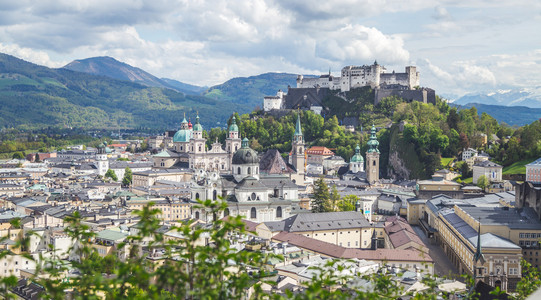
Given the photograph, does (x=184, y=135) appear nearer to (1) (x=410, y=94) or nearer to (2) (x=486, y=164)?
(1) (x=410, y=94)

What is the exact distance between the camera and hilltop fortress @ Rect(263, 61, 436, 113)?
364 feet

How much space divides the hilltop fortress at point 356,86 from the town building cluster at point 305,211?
17.2m

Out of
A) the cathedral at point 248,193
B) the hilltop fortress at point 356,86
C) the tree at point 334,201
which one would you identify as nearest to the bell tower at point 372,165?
the tree at point 334,201

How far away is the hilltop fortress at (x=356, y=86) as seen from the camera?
364 ft

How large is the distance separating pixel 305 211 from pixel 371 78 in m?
60.1

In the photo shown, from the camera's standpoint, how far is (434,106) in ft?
351

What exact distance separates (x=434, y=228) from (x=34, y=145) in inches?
5173

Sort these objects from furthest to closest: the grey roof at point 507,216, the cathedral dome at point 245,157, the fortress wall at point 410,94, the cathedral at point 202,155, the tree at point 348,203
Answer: the fortress wall at point 410,94 → the cathedral at point 202,155 → the tree at point 348,203 → the cathedral dome at point 245,157 → the grey roof at point 507,216

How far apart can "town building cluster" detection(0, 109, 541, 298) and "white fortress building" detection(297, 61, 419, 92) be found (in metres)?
18.3

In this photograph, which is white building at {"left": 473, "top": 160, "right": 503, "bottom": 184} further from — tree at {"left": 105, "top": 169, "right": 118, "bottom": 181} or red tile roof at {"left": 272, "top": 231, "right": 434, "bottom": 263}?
tree at {"left": 105, "top": 169, "right": 118, "bottom": 181}

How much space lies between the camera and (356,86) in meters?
118

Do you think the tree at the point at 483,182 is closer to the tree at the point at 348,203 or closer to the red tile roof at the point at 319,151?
the tree at the point at 348,203

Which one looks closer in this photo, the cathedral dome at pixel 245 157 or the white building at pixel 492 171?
the cathedral dome at pixel 245 157

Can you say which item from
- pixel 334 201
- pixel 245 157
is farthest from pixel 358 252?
pixel 334 201
